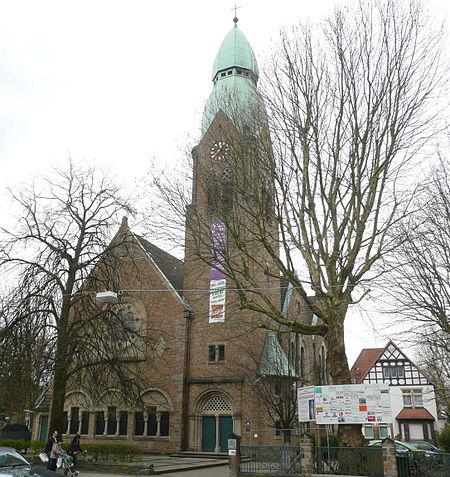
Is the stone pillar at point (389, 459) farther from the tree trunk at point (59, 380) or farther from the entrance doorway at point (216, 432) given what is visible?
the entrance doorway at point (216, 432)

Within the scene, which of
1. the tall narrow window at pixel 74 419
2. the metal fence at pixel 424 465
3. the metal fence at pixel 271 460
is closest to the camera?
the metal fence at pixel 424 465

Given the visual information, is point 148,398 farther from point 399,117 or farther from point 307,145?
point 399,117

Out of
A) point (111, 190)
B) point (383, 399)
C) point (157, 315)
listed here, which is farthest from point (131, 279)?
point (383, 399)

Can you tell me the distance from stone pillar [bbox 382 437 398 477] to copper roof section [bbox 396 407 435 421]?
33.8 meters

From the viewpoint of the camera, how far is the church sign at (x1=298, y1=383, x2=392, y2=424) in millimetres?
16062

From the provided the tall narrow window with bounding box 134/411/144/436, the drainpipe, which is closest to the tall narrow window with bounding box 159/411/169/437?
the drainpipe

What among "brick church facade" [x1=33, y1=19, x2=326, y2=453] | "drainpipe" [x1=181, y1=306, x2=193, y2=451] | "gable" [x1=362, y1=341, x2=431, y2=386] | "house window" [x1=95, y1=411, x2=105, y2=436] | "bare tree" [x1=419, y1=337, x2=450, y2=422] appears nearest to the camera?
"bare tree" [x1=419, y1=337, x2=450, y2=422]

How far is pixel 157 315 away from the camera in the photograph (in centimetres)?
3309

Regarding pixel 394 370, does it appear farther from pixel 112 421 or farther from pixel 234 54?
pixel 234 54

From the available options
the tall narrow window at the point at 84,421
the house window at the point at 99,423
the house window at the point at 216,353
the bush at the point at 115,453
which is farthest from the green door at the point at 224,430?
the tall narrow window at the point at 84,421

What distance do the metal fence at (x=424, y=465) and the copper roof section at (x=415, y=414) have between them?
33.1 meters

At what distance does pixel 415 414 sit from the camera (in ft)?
152

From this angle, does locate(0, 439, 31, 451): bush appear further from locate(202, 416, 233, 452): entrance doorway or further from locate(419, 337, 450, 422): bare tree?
locate(419, 337, 450, 422): bare tree

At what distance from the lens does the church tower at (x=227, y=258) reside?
18.9m
